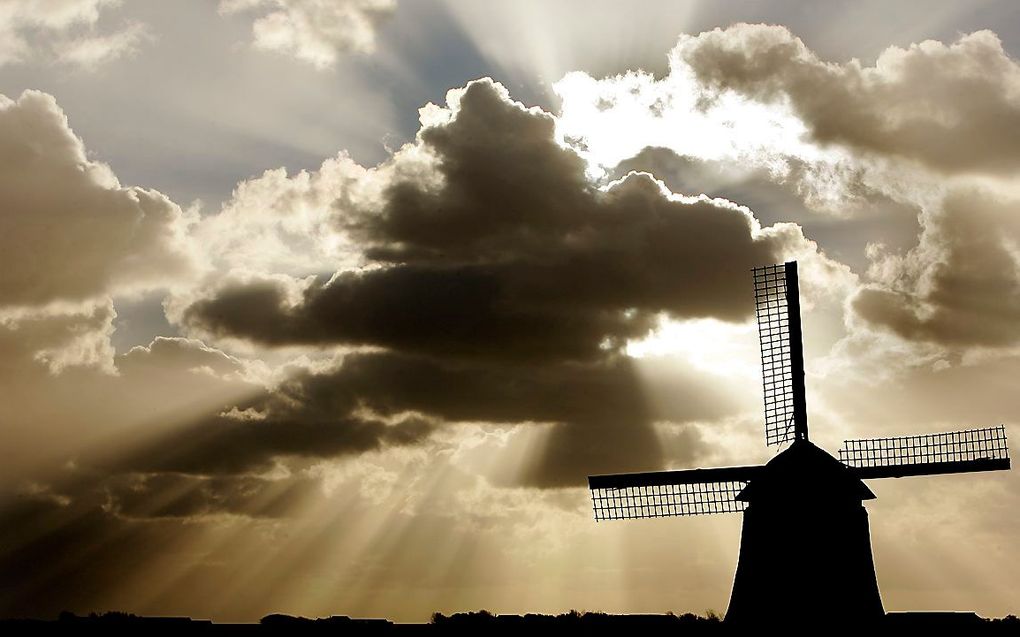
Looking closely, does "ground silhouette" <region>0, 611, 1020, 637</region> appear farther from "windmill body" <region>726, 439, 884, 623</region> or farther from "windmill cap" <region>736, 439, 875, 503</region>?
"windmill cap" <region>736, 439, 875, 503</region>

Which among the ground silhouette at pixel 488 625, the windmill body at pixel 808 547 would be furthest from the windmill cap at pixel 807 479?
the ground silhouette at pixel 488 625

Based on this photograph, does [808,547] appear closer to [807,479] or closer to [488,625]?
[807,479]

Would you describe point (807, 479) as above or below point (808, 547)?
above

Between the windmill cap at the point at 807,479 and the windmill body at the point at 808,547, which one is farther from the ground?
the windmill cap at the point at 807,479

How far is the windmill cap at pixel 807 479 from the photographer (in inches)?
1153

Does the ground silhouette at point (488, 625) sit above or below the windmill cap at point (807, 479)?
below

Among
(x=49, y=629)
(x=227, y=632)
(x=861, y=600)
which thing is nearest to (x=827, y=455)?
(x=861, y=600)

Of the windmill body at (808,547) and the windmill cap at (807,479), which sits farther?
the windmill cap at (807,479)

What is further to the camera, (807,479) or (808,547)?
(807,479)

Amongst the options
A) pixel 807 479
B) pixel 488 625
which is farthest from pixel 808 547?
pixel 488 625

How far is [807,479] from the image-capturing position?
29453 millimetres

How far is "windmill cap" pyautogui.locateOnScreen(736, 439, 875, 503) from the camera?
29.3 metres

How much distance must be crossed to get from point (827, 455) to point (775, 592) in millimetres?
3860

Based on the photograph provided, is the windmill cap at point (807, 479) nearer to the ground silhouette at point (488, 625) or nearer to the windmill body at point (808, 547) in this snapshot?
the windmill body at point (808, 547)
